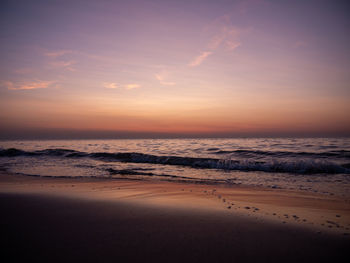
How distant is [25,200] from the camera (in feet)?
14.5

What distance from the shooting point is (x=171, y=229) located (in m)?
2.97

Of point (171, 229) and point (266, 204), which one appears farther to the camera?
point (266, 204)

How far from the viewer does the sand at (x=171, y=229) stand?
2283mm

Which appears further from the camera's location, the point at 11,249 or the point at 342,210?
the point at 342,210

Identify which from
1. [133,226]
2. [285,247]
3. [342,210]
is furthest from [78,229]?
[342,210]

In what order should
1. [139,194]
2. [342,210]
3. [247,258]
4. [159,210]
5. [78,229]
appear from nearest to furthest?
[247,258] < [78,229] < [159,210] < [342,210] < [139,194]

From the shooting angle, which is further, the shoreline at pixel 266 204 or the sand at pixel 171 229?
the shoreline at pixel 266 204

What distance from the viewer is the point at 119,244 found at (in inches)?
97.7

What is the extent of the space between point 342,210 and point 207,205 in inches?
104

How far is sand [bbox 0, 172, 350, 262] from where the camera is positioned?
7.49 ft

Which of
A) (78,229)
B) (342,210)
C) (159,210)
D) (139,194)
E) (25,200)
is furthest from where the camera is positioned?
(139,194)

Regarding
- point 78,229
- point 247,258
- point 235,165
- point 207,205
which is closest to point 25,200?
point 78,229

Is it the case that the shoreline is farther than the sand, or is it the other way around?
the shoreline

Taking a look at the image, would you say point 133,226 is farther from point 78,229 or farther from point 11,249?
point 11,249
